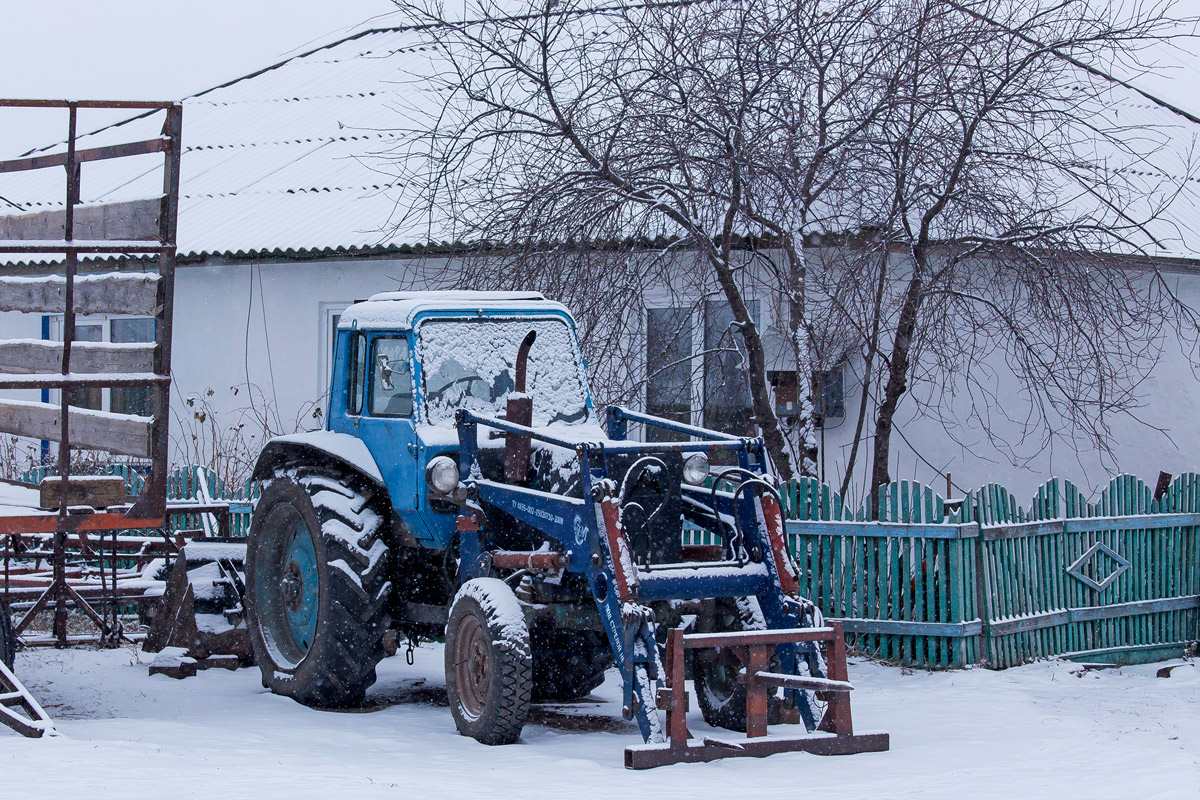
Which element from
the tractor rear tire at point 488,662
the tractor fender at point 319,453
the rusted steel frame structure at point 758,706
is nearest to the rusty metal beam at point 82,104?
the tractor fender at point 319,453

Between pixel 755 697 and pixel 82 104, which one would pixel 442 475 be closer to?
pixel 755 697

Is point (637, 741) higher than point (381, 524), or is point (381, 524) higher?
point (381, 524)

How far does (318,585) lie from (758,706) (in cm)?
269

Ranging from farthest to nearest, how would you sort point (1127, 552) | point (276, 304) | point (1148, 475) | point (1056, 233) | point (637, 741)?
point (276, 304) < point (1148, 475) < point (1127, 552) < point (1056, 233) < point (637, 741)

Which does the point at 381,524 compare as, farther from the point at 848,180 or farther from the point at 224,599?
the point at 848,180

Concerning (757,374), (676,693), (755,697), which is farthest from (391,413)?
(757,374)

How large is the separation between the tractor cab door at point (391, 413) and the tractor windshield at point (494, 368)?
Result: 0.16 metres

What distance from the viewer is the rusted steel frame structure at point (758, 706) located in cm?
605

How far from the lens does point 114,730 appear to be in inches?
270

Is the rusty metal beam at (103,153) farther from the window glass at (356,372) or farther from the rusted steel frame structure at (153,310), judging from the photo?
the window glass at (356,372)

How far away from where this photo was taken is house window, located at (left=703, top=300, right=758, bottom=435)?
1116cm

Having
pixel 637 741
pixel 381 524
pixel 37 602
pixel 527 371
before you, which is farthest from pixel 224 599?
pixel 637 741

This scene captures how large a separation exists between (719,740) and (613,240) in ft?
15.2

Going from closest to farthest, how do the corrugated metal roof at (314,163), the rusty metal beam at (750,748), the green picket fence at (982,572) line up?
the rusty metal beam at (750,748)
the green picket fence at (982,572)
the corrugated metal roof at (314,163)
